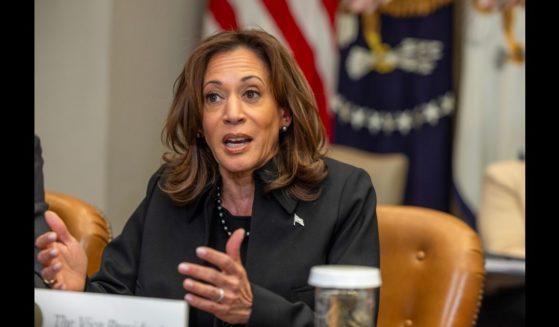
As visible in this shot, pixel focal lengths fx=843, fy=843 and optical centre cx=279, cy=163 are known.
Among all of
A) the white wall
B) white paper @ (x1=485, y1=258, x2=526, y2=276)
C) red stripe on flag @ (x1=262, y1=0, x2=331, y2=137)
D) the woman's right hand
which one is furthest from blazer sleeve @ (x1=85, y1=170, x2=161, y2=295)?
red stripe on flag @ (x1=262, y1=0, x2=331, y2=137)

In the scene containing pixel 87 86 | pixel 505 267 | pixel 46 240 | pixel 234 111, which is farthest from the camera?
pixel 87 86

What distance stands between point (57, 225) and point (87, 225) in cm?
69

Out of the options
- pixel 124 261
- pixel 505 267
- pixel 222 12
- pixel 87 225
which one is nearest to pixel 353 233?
pixel 124 261

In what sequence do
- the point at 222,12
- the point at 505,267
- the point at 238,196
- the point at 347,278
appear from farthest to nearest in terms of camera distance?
the point at 222,12 < the point at 505,267 < the point at 238,196 < the point at 347,278

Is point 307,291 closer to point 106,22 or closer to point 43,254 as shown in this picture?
point 43,254

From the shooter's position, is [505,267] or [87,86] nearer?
[505,267]

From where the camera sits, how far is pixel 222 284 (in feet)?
4.15

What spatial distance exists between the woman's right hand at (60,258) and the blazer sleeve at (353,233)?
39cm

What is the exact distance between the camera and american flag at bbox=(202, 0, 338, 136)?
409cm

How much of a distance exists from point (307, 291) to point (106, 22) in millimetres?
2308

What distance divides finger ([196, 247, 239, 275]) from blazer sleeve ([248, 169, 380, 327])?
22 centimetres

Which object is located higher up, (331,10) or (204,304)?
(331,10)

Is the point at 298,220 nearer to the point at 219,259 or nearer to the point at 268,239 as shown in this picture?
the point at 268,239

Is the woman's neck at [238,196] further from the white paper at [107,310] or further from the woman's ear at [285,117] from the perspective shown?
the white paper at [107,310]
